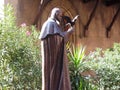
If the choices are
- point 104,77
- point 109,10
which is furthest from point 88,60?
point 109,10

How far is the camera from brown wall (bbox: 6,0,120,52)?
10516 millimetres

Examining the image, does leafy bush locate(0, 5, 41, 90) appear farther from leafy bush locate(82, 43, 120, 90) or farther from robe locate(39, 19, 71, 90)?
robe locate(39, 19, 71, 90)

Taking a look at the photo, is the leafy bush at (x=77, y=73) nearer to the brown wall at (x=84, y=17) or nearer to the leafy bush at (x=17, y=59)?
the leafy bush at (x=17, y=59)

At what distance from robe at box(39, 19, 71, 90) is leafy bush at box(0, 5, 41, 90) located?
237 centimetres

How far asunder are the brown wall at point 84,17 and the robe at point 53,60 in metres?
5.02

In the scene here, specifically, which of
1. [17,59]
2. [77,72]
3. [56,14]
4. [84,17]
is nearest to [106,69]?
[77,72]

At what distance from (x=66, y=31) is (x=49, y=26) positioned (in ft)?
1.06

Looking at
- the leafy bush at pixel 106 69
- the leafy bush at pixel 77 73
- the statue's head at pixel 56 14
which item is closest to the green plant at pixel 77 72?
the leafy bush at pixel 77 73

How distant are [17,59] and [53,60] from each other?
253 cm

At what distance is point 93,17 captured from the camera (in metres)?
11.9

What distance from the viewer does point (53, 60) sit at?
5.33 meters

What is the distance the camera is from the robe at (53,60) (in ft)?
17.4

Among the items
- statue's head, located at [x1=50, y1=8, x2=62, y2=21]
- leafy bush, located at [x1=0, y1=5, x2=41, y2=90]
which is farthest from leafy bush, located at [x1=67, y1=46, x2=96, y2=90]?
statue's head, located at [x1=50, y1=8, x2=62, y2=21]

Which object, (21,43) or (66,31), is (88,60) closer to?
(21,43)
